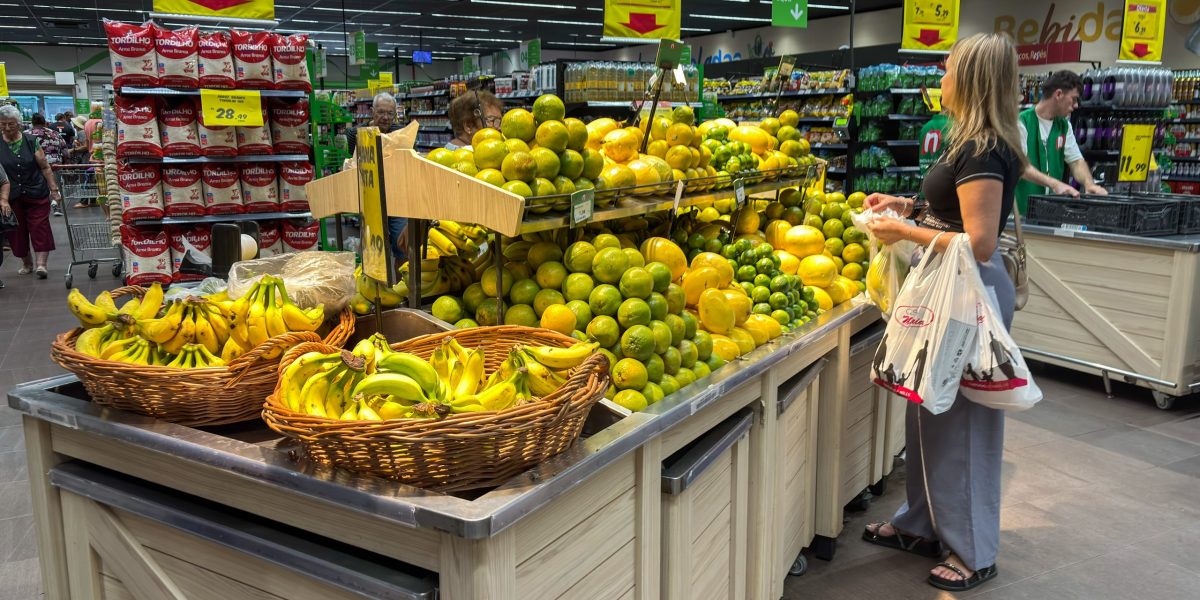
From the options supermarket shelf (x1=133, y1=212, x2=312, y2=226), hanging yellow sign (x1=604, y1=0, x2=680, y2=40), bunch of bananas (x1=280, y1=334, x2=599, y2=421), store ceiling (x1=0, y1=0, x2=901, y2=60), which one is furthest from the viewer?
store ceiling (x1=0, y1=0, x2=901, y2=60)

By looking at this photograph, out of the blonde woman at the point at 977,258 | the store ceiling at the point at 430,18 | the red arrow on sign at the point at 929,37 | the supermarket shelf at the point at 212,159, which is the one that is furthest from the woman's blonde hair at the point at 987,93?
the store ceiling at the point at 430,18

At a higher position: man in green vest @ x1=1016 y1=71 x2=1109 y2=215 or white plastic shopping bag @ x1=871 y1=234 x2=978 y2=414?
man in green vest @ x1=1016 y1=71 x2=1109 y2=215

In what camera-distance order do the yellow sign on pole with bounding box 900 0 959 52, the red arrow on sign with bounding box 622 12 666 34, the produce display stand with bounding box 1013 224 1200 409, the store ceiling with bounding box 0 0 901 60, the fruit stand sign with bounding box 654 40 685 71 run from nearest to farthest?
1. the fruit stand sign with bounding box 654 40 685 71
2. the produce display stand with bounding box 1013 224 1200 409
3. the red arrow on sign with bounding box 622 12 666 34
4. the yellow sign on pole with bounding box 900 0 959 52
5. the store ceiling with bounding box 0 0 901 60

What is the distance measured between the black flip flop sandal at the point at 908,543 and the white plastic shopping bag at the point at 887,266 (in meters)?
0.92

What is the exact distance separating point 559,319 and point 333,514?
76 centimetres

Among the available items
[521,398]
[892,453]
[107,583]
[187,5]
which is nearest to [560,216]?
[521,398]

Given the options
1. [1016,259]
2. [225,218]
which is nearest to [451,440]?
[1016,259]

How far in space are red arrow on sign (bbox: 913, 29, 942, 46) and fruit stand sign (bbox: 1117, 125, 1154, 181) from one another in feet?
10.5

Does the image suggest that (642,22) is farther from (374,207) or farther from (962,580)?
(374,207)

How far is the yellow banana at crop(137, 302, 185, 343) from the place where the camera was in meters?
1.85

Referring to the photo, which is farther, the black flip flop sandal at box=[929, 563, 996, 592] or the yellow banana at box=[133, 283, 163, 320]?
the black flip flop sandal at box=[929, 563, 996, 592]

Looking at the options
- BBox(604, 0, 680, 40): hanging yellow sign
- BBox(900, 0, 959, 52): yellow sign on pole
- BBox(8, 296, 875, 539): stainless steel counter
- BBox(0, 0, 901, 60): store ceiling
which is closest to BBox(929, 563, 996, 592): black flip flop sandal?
BBox(8, 296, 875, 539): stainless steel counter

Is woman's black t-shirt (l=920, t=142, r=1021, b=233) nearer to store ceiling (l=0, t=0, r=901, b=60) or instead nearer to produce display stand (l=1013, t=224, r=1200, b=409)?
produce display stand (l=1013, t=224, r=1200, b=409)

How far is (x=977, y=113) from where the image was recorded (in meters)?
2.62
